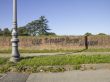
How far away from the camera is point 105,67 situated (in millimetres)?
12016

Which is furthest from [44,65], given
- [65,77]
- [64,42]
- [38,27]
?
[38,27]

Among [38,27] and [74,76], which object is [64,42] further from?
[38,27]

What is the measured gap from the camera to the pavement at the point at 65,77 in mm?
9477

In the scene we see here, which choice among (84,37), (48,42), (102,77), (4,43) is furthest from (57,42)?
(102,77)

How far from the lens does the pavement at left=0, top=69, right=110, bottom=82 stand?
948 centimetres

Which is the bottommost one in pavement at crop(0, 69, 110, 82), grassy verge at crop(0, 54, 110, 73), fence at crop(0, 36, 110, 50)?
pavement at crop(0, 69, 110, 82)

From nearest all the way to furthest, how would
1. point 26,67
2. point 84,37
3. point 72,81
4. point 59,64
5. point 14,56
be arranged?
point 72,81, point 26,67, point 59,64, point 14,56, point 84,37

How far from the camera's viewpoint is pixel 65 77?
10.0m

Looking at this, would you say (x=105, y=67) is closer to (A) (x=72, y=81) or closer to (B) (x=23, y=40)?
(A) (x=72, y=81)

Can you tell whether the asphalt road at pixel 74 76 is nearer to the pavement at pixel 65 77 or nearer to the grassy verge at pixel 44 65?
the pavement at pixel 65 77

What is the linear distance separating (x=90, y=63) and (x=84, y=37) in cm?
1967

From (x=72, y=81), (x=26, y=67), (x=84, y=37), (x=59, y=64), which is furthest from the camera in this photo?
(x=84, y=37)

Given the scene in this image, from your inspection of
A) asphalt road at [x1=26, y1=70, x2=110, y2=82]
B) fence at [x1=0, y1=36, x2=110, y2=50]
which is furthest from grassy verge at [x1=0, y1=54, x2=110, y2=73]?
fence at [x1=0, y1=36, x2=110, y2=50]

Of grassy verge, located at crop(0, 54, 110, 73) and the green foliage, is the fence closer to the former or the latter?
grassy verge, located at crop(0, 54, 110, 73)
